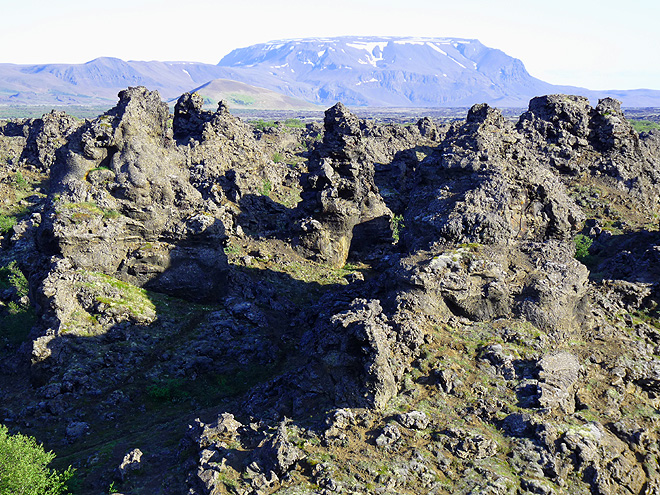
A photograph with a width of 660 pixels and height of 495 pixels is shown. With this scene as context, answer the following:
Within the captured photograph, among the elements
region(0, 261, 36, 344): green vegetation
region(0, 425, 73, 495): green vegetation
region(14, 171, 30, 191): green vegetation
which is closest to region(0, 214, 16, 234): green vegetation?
region(0, 261, 36, 344): green vegetation

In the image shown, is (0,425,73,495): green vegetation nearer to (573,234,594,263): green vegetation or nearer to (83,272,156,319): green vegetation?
(83,272,156,319): green vegetation

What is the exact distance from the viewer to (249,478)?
17.4 metres

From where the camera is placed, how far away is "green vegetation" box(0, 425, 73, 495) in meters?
18.3

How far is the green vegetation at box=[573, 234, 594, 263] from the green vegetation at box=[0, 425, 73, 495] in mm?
38470

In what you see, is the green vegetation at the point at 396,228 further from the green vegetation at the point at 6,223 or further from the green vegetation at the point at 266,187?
the green vegetation at the point at 6,223

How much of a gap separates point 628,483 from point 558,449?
102 inches

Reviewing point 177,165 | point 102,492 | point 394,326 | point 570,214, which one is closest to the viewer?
point 102,492

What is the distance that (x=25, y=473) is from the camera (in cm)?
1847

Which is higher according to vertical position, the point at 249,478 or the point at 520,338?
the point at 520,338

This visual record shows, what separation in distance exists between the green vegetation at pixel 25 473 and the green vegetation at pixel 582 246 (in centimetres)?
3847

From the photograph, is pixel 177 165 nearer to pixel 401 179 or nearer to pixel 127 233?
pixel 127 233

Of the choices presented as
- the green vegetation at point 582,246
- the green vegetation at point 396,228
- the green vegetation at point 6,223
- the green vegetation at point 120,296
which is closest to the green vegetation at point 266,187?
the green vegetation at point 396,228

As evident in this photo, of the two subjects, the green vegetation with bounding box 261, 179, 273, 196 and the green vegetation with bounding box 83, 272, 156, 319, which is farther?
the green vegetation with bounding box 261, 179, 273, 196

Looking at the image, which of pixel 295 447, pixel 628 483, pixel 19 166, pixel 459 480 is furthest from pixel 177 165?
pixel 19 166
